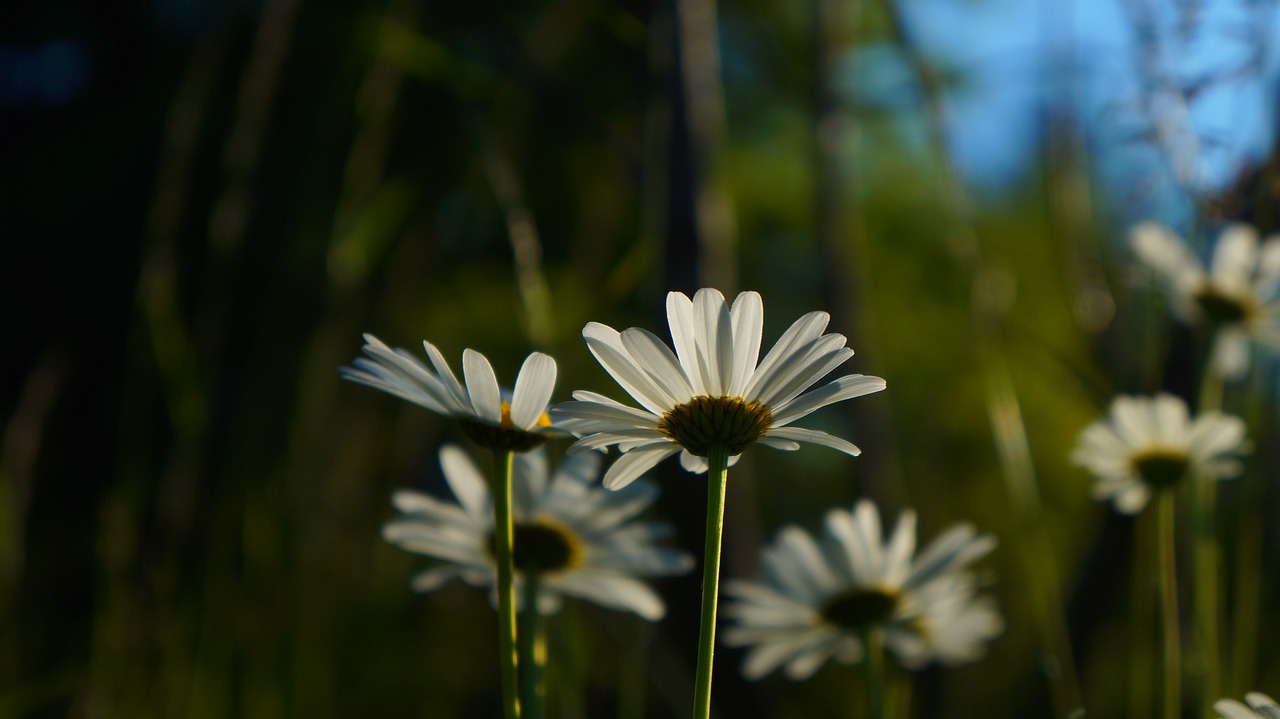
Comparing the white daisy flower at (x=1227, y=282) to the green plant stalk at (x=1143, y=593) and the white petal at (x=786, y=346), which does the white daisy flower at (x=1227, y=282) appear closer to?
the green plant stalk at (x=1143, y=593)

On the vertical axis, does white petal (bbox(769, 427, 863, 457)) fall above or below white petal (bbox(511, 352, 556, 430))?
below

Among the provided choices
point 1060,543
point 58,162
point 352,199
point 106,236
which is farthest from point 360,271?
point 58,162

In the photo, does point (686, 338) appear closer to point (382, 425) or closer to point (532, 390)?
point (532, 390)

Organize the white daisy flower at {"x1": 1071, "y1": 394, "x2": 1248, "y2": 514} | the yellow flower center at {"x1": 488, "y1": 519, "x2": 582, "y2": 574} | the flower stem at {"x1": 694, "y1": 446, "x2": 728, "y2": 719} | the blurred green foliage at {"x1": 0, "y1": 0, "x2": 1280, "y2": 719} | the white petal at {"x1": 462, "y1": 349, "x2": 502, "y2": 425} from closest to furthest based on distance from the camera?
the flower stem at {"x1": 694, "y1": 446, "x2": 728, "y2": 719}
the white petal at {"x1": 462, "y1": 349, "x2": 502, "y2": 425}
the yellow flower center at {"x1": 488, "y1": 519, "x2": 582, "y2": 574}
the white daisy flower at {"x1": 1071, "y1": 394, "x2": 1248, "y2": 514}
the blurred green foliage at {"x1": 0, "y1": 0, "x2": 1280, "y2": 719}

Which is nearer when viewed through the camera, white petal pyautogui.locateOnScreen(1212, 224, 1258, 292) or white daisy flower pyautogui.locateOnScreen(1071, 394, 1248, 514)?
white daisy flower pyautogui.locateOnScreen(1071, 394, 1248, 514)

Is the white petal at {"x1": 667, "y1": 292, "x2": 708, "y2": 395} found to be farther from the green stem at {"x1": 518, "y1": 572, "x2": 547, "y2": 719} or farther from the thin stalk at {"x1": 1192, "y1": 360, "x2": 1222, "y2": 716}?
the thin stalk at {"x1": 1192, "y1": 360, "x2": 1222, "y2": 716}

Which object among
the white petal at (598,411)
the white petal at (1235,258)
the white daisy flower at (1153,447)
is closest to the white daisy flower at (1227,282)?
the white petal at (1235,258)

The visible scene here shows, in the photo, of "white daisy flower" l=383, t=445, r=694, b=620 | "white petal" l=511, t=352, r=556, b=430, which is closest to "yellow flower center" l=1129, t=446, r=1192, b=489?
"white daisy flower" l=383, t=445, r=694, b=620
